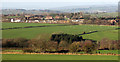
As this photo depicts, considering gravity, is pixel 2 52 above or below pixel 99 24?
below

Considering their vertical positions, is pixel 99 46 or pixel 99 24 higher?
pixel 99 24

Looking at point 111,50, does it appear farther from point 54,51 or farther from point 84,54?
point 54,51

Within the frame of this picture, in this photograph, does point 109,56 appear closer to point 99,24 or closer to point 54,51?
point 54,51

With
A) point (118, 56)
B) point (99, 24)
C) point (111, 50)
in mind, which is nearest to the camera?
point (118, 56)

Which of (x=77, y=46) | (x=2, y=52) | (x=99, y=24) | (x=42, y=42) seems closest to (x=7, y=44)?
(x=2, y=52)

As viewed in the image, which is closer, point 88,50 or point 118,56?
point 118,56

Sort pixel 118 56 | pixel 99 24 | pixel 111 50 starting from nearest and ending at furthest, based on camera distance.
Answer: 1. pixel 118 56
2. pixel 111 50
3. pixel 99 24

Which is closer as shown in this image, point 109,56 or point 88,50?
point 109,56

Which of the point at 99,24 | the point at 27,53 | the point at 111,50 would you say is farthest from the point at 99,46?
the point at 99,24

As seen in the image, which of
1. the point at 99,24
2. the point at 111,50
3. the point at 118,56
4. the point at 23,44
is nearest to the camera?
the point at 118,56
